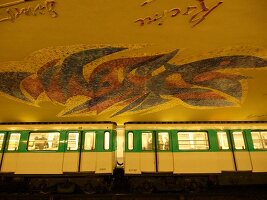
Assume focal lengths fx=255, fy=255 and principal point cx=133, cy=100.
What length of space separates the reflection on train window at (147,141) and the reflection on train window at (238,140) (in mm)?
2905

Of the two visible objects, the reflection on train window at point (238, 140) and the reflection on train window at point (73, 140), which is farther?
the reflection on train window at point (238, 140)

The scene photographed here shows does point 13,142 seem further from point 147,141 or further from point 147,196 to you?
point 147,196

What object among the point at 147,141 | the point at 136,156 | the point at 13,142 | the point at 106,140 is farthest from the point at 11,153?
the point at 147,141

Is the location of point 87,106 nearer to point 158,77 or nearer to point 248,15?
point 158,77

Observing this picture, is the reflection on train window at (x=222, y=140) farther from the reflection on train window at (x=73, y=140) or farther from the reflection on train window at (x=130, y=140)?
the reflection on train window at (x=73, y=140)

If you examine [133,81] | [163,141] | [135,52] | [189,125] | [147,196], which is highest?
[135,52]

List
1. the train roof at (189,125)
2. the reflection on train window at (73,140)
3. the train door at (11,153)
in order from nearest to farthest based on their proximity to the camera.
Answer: the train door at (11,153), the reflection on train window at (73,140), the train roof at (189,125)

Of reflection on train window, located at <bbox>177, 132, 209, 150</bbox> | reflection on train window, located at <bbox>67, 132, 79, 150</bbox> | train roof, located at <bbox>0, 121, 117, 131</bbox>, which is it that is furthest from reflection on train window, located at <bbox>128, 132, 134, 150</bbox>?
reflection on train window, located at <bbox>67, 132, 79, 150</bbox>

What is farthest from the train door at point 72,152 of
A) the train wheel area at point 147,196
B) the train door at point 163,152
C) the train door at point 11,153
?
the train door at point 163,152

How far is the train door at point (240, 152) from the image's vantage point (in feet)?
27.5

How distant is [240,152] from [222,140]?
26.7 inches

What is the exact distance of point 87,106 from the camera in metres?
9.56

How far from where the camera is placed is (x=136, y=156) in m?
8.26
